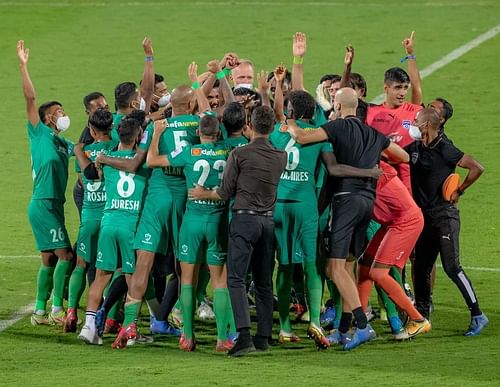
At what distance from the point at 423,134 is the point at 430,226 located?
847 mm

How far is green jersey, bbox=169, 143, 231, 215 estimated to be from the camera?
1231cm

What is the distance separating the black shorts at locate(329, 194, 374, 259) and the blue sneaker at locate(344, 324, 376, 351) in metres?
0.64

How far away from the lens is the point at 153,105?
600 inches

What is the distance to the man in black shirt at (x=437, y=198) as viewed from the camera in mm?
13219

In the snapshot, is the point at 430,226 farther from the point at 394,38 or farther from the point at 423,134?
the point at 394,38

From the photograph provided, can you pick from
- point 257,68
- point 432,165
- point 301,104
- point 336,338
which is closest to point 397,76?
point 432,165

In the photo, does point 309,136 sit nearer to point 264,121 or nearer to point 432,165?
point 264,121

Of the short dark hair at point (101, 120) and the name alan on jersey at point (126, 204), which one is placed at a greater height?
the short dark hair at point (101, 120)

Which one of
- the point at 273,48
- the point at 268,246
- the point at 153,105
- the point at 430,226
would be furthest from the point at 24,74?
the point at 273,48

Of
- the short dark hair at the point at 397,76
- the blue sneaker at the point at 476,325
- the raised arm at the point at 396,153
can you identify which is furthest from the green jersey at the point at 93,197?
the blue sneaker at the point at 476,325

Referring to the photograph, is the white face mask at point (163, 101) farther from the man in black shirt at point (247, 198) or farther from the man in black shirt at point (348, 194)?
the man in black shirt at point (247, 198)

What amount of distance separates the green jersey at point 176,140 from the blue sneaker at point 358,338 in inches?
75.8

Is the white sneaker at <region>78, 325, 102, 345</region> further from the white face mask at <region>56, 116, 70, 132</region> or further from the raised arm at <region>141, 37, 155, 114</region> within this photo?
the raised arm at <region>141, 37, 155, 114</region>

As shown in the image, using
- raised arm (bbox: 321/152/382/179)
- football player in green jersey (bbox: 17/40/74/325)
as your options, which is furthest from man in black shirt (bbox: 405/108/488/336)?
football player in green jersey (bbox: 17/40/74/325)
